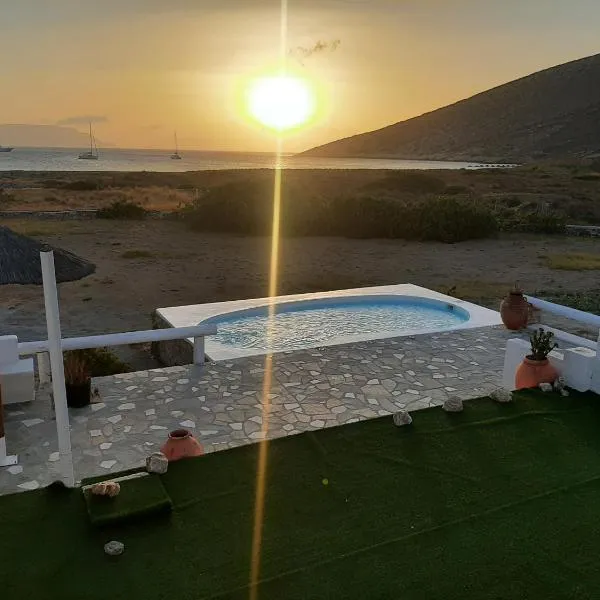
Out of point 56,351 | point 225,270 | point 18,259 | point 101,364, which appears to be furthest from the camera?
point 225,270

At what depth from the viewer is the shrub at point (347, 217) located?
2127cm

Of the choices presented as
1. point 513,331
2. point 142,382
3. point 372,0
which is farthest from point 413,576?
point 372,0

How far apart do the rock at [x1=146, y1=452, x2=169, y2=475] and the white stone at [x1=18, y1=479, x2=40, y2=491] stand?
30.1 inches

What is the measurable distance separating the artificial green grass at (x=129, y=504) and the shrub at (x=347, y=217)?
17951mm

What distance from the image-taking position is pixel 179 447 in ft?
14.7

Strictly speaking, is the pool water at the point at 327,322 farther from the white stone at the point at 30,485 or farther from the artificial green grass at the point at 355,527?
the white stone at the point at 30,485

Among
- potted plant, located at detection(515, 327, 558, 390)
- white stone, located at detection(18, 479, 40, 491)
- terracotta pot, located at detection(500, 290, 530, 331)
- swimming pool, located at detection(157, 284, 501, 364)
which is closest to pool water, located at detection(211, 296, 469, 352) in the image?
swimming pool, located at detection(157, 284, 501, 364)

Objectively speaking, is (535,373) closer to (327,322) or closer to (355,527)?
(355,527)

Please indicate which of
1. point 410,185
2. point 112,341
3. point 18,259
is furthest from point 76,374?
point 410,185

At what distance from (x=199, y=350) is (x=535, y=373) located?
3.42 meters

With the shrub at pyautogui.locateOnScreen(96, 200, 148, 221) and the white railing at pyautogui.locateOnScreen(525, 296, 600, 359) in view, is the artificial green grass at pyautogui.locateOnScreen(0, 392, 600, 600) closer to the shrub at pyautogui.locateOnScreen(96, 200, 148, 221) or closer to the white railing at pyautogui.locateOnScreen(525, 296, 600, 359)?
the white railing at pyautogui.locateOnScreen(525, 296, 600, 359)

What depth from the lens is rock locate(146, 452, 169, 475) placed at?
4266 millimetres

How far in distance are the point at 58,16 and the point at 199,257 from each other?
22.8ft

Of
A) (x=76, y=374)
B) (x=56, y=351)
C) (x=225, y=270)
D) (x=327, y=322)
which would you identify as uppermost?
(x=56, y=351)
